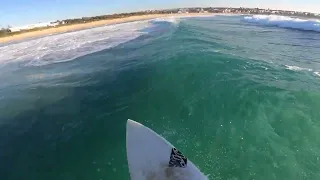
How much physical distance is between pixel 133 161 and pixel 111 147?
6.94 feet

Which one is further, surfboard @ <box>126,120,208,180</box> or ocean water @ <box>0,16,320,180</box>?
ocean water @ <box>0,16,320,180</box>

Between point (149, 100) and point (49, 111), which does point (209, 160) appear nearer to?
point (149, 100)

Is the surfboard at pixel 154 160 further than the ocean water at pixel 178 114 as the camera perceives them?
No

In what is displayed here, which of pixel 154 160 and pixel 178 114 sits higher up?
pixel 154 160

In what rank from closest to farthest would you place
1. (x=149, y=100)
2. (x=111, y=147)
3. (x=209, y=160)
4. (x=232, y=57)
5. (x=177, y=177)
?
(x=177, y=177) → (x=209, y=160) → (x=111, y=147) → (x=149, y=100) → (x=232, y=57)

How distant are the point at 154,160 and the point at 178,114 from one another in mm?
4034

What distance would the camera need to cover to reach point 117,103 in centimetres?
1395

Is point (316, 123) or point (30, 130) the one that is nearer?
point (316, 123)

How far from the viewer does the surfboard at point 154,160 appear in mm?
7977

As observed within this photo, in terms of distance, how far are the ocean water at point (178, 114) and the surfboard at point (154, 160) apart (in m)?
0.78

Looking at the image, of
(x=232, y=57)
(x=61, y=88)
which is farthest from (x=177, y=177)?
(x=232, y=57)

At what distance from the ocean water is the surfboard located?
2.55 feet

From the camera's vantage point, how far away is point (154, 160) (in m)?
8.34

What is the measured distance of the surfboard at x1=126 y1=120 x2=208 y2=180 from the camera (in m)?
7.98
